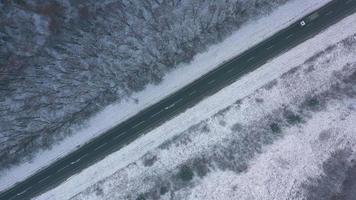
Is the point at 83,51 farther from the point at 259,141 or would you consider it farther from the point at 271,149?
→ the point at 271,149

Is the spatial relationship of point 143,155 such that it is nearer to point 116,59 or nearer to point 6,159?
point 116,59

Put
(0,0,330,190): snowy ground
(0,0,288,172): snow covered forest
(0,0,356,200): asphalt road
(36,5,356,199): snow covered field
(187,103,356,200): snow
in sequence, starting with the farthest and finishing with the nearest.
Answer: (0,0,330,190): snowy ground → (0,0,356,200): asphalt road → (36,5,356,199): snow covered field → (187,103,356,200): snow → (0,0,288,172): snow covered forest

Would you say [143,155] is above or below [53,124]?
below

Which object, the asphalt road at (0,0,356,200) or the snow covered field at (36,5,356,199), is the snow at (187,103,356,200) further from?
the asphalt road at (0,0,356,200)

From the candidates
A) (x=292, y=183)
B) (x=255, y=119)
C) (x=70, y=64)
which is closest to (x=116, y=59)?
(x=70, y=64)

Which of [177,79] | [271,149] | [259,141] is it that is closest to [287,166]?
[271,149]

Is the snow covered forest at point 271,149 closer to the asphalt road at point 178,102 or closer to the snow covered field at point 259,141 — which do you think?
the snow covered field at point 259,141

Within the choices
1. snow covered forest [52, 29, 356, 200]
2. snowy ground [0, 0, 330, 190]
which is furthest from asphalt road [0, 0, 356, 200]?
snow covered forest [52, 29, 356, 200]
